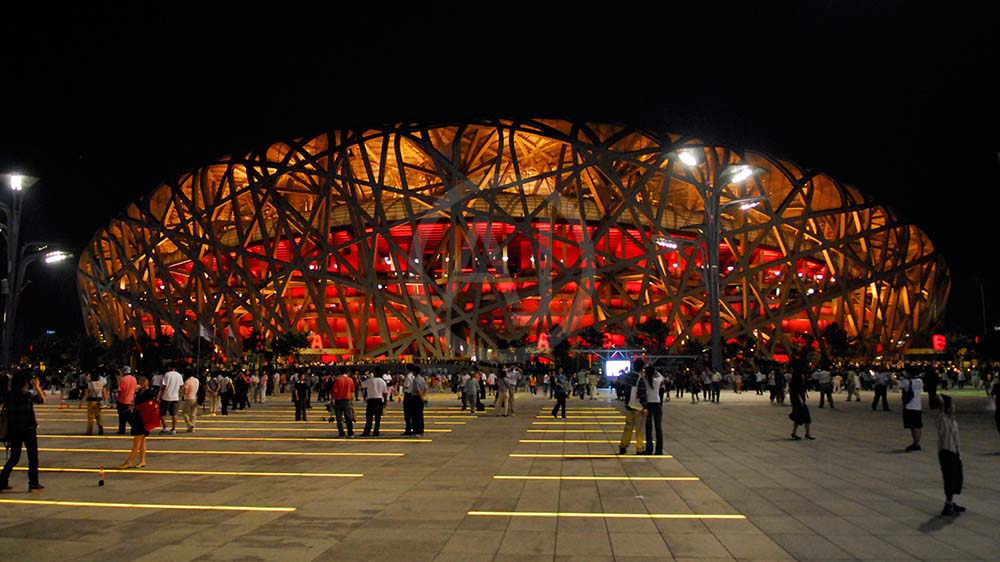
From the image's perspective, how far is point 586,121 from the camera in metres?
52.4

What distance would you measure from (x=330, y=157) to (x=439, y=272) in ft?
37.0

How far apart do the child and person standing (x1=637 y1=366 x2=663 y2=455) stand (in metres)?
5.10

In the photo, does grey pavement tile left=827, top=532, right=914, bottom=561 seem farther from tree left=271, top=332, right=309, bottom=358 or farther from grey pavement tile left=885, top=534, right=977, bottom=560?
tree left=271, top=332, right=309, bottom=358

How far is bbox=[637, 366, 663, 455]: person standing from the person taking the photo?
12391 mm

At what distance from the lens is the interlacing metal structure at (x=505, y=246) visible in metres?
52.1

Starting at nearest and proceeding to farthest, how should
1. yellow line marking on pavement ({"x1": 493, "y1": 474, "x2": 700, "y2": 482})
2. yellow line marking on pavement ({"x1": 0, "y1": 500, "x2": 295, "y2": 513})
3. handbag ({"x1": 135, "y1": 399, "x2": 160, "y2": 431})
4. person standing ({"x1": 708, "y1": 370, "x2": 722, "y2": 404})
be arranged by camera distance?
1. yellow line marking on pavement ({"x1": 0, "y1": 500, "x2": 295, "y2": 513})
2. yellow line marking on pavement ({"x1": 493, "y1": 474, "x2": 700, "y2": 482})
3. handbag ({"x1": 135, "y1": 399, "x2": 160, "y2": 431})
4. person standing ({"x1": 708, "y1": 370, "x2": 722, "y2": 404})

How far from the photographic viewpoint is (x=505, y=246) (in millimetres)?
53719

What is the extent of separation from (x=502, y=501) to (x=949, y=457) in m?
4.26

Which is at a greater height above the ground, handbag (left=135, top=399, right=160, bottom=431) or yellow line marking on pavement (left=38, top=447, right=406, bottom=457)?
handbag (left=135, top=399, right=160, bottom=431)

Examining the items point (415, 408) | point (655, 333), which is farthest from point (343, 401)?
point (655, 333)

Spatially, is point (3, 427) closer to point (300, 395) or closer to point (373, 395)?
point (373, 395)

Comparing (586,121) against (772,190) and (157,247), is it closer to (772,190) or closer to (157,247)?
(772,190)

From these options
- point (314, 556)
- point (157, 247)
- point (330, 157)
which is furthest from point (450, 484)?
point (157, 247)

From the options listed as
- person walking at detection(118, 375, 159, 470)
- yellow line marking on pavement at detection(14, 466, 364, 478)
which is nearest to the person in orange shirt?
person walking at detection(118, 375, 159, 470)
